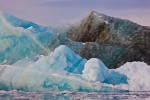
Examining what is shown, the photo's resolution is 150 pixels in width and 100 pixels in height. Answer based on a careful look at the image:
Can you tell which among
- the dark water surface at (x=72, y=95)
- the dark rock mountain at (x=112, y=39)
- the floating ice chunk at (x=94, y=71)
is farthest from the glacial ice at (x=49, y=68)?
the dark rock mountain at (x=112, y=39)

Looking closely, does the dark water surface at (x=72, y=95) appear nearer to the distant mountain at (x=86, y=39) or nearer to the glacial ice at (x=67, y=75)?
the glacial ice at (x=67, y=75)

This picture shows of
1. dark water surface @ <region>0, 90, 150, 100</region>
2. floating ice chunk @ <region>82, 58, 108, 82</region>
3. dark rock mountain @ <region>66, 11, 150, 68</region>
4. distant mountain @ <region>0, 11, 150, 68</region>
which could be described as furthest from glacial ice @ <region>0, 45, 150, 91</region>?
dark rock mountain @ <region>66, 11, 150, 68</region>

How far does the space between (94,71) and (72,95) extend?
114cm

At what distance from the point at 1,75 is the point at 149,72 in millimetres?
4989

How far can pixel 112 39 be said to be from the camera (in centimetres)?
2195

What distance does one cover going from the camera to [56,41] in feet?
68.9

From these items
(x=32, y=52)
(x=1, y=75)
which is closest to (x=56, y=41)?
(x=32, y=52)

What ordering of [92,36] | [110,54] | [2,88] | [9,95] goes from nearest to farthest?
1. [9,95]
2. [2,88]
3. [110,54]
4. [92,36]

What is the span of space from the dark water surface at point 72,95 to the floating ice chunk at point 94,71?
1.69 feet

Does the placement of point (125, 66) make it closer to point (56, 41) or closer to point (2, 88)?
point (56, 41)

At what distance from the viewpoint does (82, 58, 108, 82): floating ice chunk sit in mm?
19281

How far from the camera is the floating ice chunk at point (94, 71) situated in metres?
19.3

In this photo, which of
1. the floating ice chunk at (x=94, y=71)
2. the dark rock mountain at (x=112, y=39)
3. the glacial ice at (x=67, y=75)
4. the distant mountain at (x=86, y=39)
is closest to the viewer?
the floating ice chunk at (x=94, y=71)

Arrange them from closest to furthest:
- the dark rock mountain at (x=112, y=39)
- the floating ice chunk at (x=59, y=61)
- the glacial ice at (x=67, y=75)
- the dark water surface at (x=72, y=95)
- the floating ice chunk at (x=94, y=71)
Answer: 1. the dark water surface at (x=72, y=95)
2. the floating ice chunk at (x=94, y=71)
3. the glacial ice at (x=67, y=75)
4. the floating ice chunk at (x=59, y=61)
5. the dark rock mountain at (x=112, y=39)
